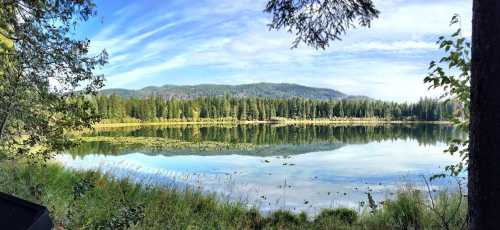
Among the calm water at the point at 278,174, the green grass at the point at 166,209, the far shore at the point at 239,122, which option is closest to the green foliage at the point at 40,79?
the green grass at the point at 166,209

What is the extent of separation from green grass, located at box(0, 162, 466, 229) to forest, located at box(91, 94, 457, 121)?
112 metres

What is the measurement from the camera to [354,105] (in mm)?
162750

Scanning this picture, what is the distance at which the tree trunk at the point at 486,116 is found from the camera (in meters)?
3.12

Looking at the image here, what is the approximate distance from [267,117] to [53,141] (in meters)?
145

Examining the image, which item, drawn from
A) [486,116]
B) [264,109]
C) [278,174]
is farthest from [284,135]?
[264,109]

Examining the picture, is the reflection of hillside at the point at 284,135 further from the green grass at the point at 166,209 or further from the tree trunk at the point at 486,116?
the tree trunk at the point at 486,116


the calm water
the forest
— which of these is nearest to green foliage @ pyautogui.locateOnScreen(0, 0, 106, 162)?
the calm water

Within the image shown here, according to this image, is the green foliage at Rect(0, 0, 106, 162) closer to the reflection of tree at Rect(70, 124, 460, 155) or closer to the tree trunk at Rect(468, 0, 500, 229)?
the tree trunk at Rect(468, 0, 500, 229)

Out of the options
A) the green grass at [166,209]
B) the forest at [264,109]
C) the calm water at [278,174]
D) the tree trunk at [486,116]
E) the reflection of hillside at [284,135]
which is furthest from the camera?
the forest at [264,109]

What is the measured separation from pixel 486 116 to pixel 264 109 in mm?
148664

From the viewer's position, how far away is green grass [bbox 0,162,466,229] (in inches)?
290

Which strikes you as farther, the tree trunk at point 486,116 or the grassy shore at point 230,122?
the grassy shore at point 230,122

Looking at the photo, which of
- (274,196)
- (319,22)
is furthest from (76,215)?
(274,196)

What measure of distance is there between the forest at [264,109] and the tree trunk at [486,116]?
401 ft
